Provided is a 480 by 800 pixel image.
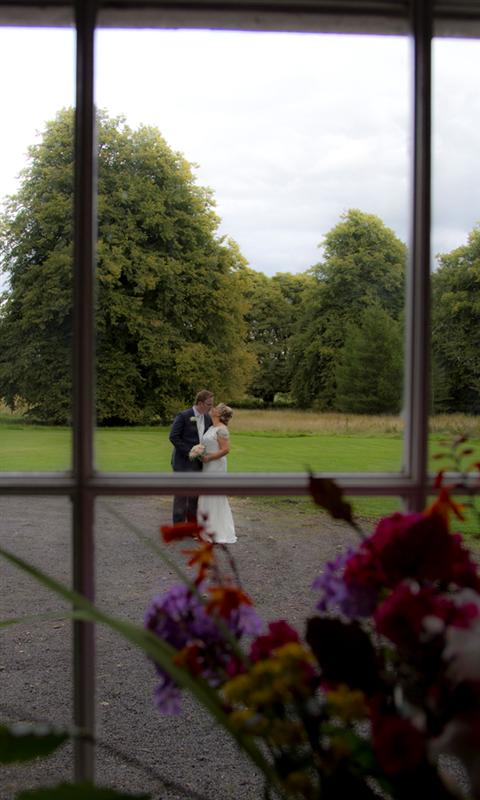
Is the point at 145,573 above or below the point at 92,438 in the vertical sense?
below

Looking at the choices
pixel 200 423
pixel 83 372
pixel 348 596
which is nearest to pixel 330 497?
pixel 348 596

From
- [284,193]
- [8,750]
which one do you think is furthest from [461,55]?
[8,750]

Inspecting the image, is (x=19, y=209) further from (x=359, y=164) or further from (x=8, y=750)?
(x=8, y=750)

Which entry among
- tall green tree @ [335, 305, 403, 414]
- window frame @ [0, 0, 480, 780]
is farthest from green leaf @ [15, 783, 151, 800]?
tall green tree @ [335, 305, 403, 414]

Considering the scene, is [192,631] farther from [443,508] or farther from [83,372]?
[83,372]

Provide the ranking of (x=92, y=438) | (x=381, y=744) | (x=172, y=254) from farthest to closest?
(x=172, y=254) < (x=92, y=438) < (x=381, y=744)

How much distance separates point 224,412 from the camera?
1.32 meters

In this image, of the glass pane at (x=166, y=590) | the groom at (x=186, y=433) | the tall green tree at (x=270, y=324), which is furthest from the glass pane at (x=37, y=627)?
the tall green tree at (x=270, y=324)

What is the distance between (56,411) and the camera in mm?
1240

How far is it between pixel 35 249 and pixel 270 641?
3.06 feet

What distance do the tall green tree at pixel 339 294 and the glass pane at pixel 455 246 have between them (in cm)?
9

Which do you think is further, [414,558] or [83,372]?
[83,372]

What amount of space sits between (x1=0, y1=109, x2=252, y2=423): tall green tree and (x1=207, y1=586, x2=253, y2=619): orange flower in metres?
0.67

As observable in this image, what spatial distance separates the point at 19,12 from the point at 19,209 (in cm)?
34
